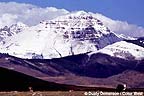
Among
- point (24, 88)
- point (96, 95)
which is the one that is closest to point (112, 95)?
point (96, 95)

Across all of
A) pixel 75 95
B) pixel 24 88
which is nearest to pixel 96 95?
pixel 75 95

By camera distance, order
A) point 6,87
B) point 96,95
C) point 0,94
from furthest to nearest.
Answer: point 6,87
point 0,94
point 96,95

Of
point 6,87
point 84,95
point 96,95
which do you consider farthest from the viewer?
point 6,87

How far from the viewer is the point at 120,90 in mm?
165375

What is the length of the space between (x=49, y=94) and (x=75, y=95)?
30.8 feet

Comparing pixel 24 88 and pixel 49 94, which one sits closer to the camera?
pixel 49 94

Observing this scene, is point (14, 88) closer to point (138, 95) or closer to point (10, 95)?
point (10, 95)

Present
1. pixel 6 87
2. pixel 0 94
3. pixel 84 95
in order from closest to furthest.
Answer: pixel 84 95, pixel 0 94, pixel 6 87

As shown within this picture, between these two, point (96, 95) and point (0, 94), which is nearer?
point (96, 95)

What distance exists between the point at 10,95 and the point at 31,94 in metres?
8.09

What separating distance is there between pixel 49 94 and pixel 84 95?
17.0m

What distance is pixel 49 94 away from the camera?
551 feet

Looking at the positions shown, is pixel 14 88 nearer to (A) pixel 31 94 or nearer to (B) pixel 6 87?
(B) pixel 6 87

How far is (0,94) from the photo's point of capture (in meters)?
165
